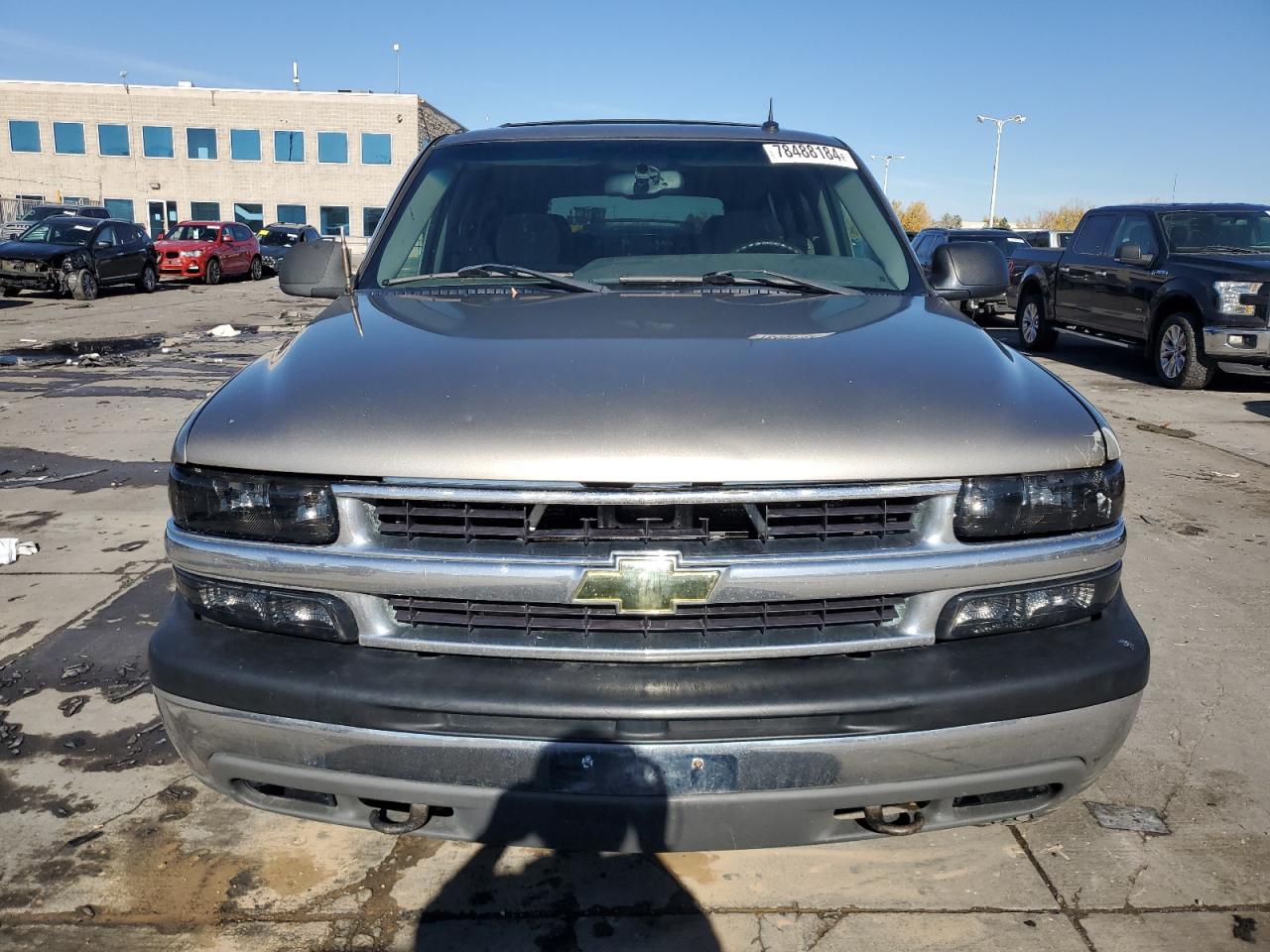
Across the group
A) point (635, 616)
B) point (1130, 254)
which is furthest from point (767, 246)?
point (1130, 254)

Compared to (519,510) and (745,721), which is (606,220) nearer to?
(519,510)

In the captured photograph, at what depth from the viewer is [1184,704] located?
3.60m

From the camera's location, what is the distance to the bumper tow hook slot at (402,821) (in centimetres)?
207

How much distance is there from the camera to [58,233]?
2141 centimetres

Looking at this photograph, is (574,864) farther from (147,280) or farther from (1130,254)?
(147,280)

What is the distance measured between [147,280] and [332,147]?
33.3 m

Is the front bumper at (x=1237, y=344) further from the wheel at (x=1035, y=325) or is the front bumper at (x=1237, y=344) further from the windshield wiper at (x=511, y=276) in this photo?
the windshield wiper at (x=511, y=276)

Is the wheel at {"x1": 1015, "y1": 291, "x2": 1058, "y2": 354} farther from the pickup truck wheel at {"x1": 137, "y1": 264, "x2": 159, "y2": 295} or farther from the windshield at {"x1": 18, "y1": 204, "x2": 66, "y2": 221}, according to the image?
the windshield at {"x1": 18, "y1": 204, "x2": 66, "y2": 221}

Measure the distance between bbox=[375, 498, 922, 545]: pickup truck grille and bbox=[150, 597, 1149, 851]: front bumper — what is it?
25 centimetres

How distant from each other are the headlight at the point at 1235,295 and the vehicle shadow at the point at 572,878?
9.98 m

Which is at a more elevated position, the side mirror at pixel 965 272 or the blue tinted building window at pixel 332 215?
the blue tinted building window at pixel 332 215

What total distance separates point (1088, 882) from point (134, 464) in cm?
633

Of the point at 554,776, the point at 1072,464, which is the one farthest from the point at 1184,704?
the point at 554,776

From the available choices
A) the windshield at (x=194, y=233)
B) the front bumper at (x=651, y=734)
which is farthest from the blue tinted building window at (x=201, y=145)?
the front bumper at (x=651, y=734)
